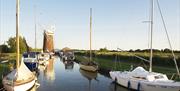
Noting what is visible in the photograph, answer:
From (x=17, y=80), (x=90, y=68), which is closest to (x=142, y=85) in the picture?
Result: (x=17, y=80)

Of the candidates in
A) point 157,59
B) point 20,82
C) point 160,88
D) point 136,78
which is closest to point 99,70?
point 157,59

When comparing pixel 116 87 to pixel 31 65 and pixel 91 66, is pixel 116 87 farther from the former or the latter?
pixel 31 65

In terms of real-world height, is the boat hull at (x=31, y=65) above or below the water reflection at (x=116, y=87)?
above

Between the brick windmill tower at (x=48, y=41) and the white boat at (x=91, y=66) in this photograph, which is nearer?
the white boat at (x=91, y=66)

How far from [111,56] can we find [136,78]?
165 ft

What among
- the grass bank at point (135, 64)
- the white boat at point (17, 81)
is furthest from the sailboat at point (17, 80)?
the grass bank at point (135, 64)

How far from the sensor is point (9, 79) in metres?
23.9

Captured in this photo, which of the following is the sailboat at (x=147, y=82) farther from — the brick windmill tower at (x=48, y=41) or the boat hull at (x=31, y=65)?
the brick windmill tower at (x=48, y=41)

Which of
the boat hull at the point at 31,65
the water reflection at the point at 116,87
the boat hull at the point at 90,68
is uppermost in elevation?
the boat hull at the point at 31,65

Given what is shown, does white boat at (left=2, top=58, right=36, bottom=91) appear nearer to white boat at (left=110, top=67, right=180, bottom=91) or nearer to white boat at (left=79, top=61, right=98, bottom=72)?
white boat at (left=110, top=67, right=180, bottom=91)

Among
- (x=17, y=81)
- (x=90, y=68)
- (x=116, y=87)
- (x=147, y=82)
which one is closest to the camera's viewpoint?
(x=17, y=81)

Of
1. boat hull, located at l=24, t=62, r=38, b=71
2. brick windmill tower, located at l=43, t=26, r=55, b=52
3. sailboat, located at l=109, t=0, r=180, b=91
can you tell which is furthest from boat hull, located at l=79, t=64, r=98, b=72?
brick windmill tower, located at l=43, t=26, r=55, b=52

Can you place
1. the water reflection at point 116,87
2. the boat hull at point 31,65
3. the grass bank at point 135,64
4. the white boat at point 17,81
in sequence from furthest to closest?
1. the grass bank at point 135,64
2. the boat hull at point 31,65
3. the water reflection at point 116,87
4. the white boat at point 17,81

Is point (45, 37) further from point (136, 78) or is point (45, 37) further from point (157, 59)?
point (136, 78)
